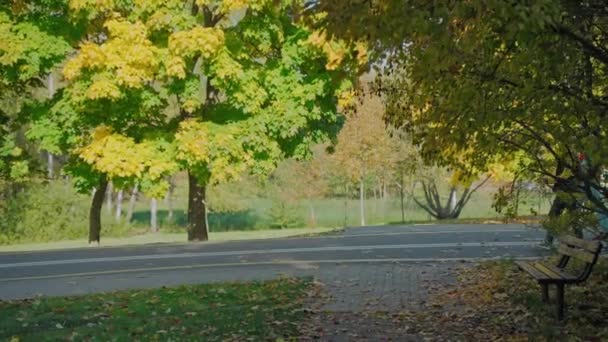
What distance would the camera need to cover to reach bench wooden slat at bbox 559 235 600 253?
Answer: 7.20m

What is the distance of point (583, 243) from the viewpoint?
7.55 m

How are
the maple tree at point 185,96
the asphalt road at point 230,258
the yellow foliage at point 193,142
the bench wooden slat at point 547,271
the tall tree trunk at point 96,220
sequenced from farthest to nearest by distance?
the tall tree trunk at point 96,220, the yellow foliage at point 193,142, the maple tree at point 185,96, the asphalt road at point 230,258, the bench wooden slat at point 547,271

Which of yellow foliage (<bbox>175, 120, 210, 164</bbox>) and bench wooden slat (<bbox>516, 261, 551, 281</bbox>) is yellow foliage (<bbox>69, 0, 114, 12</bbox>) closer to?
yellow foliage (<bbox>175, 120, 210, 164</bbox>)

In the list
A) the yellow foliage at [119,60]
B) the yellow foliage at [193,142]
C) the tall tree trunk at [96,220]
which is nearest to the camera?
the yellow foliage at [119,60]

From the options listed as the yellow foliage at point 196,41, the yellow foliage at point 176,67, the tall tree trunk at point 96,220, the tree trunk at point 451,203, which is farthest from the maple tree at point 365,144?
the yellow foliage at point 176,67

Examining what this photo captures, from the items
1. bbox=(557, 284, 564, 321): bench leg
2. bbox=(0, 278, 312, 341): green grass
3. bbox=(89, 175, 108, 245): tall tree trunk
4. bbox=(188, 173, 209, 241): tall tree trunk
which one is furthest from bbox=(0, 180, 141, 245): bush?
bbox=(557, 284, 564, 321): bench leg

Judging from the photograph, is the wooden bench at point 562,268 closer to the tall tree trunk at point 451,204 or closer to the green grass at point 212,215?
the tall tree trunk at point 451,204

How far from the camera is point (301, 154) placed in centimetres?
1967

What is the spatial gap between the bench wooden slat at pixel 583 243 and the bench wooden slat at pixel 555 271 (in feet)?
1.01

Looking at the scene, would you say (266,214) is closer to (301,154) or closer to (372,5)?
(301,154)

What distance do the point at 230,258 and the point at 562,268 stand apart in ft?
22.7

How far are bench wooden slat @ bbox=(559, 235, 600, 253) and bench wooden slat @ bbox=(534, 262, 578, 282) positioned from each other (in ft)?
1.01

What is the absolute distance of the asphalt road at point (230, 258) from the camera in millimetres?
11625

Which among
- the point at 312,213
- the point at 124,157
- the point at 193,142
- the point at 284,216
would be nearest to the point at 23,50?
the point at 124,157
